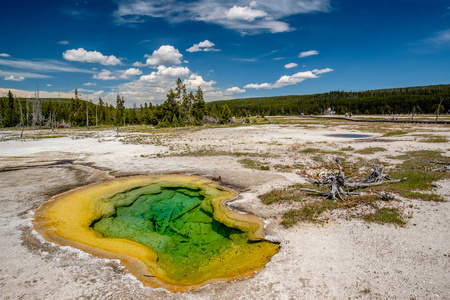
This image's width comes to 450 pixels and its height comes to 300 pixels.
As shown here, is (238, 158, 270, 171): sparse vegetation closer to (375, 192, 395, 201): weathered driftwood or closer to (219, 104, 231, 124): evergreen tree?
(375, 192, 395, 201): weathered driftwood

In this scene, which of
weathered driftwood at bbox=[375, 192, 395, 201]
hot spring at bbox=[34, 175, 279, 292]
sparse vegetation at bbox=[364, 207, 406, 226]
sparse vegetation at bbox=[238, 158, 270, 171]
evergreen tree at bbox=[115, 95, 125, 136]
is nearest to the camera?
hot spring at bbox=[34, 175, 279, 292]

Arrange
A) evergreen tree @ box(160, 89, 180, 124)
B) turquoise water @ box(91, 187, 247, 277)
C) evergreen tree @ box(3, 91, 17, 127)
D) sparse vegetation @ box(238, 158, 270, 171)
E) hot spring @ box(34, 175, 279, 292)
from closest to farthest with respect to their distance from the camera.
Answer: hot spring @ box(34, 175, 279, 292) → turquoise water @ box(91, 187, 247, 277) → sparse vegetation @ box(238, 158, 270, 171) → evergreen tree @ box(160, 89, 180, 124) → evergreen tree @ box(3, 91, 17, 127)

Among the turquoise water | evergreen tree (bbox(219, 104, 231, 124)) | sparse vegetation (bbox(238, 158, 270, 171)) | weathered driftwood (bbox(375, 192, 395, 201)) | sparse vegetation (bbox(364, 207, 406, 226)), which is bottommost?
the turquoise water

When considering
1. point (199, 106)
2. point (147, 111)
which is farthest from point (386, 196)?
point (147, 111)

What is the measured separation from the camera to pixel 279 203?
11.8m

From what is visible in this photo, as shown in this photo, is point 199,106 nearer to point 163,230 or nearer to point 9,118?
point 9,118

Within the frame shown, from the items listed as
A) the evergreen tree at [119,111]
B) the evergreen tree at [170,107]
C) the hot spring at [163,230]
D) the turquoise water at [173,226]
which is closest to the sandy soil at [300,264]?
the hot spring at [163,230]

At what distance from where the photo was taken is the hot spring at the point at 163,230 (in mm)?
7469

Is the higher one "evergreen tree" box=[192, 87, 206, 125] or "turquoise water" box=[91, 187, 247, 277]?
"evergreen tree" box=[192, 87, 206, 125]

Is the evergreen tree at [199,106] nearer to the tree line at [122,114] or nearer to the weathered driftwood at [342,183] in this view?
the tree line at [122,114]

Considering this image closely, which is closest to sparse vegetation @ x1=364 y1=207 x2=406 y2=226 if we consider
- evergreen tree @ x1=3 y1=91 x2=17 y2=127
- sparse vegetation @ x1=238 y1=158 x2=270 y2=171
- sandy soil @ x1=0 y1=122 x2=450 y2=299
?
sandy soil @ x1=0 y1=122 x2=450 y2=299

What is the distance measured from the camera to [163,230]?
10.8 metres

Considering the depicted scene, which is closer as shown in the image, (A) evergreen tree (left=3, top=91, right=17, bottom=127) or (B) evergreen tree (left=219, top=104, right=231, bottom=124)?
(B) evergreen tree (left=219, top=104, right=231, bottom=124)

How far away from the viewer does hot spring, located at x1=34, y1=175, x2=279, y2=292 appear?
24.5ft
